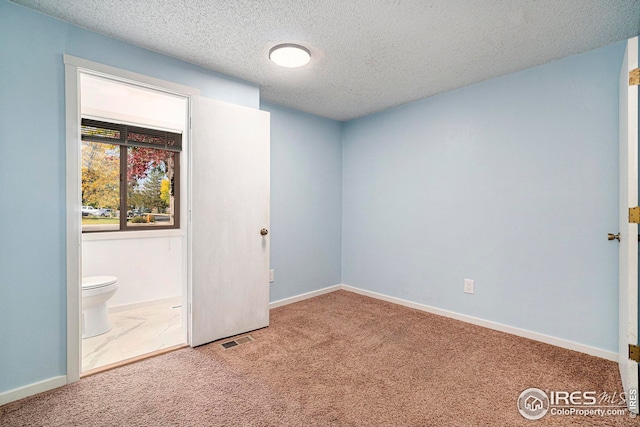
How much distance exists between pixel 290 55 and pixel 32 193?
192cm

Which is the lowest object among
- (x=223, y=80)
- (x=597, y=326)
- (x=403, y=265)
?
(x=597, y=326)

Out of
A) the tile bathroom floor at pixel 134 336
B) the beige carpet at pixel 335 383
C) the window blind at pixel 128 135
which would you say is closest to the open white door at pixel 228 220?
the beige carpet at pixel 335 383

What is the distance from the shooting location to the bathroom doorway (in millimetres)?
3053

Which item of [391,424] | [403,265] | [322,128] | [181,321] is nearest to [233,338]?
[181,321]

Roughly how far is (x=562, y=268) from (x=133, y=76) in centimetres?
360

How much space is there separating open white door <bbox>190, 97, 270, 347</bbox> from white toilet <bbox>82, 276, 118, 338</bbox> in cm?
93

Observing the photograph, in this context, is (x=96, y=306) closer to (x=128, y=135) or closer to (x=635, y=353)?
(x=128, y=135)

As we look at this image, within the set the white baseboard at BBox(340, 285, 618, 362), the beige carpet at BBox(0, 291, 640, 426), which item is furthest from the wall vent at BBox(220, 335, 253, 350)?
the white baseboard at BBox(340, 285, 618, 362)

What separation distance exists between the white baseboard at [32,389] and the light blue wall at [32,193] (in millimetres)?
28

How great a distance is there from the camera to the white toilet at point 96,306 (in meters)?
2.66

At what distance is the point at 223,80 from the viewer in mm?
2752

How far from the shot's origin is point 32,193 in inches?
74.3

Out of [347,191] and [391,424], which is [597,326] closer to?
[391,424]

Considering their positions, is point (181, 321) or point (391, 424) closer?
point (391, 424)
